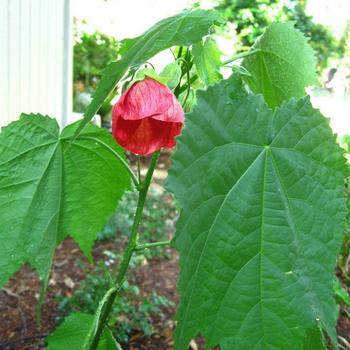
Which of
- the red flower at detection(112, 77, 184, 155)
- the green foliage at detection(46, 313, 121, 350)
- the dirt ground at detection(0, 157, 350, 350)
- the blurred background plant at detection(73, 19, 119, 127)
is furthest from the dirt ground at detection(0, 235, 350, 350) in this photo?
the blurred background plant at detection(73, 19, 119, 127)

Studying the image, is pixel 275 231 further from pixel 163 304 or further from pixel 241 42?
pixel 241 42

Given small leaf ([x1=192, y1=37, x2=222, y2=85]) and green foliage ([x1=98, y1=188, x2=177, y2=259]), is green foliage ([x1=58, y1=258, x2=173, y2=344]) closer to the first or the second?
green foliage ([x1=98, y1=188, x2=177, y2=259])

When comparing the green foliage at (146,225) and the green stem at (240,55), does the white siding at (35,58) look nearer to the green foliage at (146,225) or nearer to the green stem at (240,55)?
the green foliage at (146,225)

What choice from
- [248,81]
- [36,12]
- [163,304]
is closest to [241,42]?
[36,12]

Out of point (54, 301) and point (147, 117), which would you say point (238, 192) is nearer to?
point (147, 117)

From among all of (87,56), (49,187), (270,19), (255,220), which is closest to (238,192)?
(255,220)
